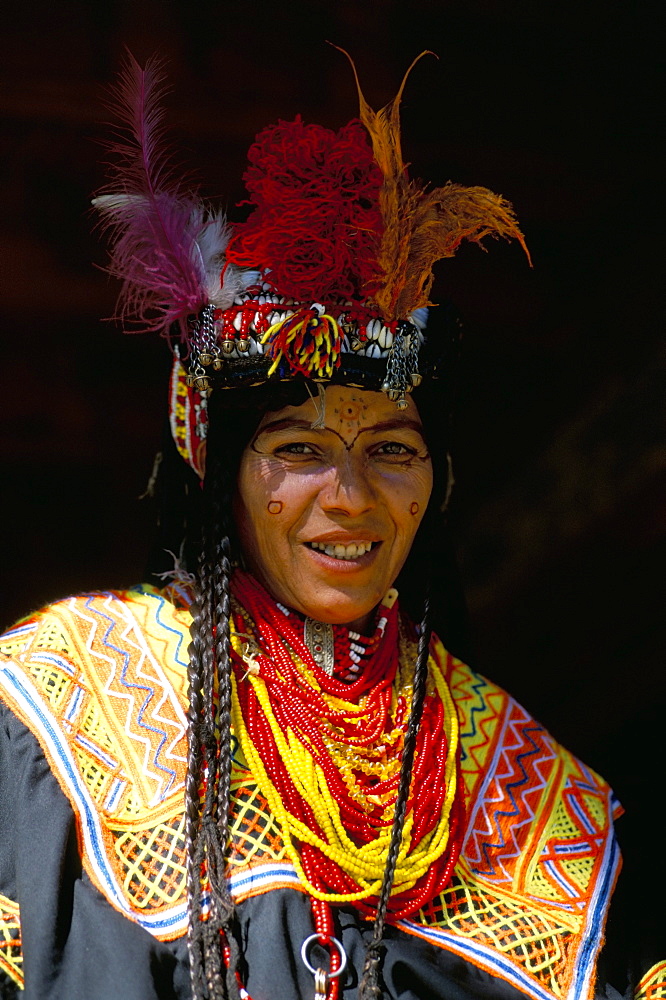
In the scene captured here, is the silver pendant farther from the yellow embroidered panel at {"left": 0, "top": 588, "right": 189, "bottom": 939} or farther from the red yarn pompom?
the red yarn pompom

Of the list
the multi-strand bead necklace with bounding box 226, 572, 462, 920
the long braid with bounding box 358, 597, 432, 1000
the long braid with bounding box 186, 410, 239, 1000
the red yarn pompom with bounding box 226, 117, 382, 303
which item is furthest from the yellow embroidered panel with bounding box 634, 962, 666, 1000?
the red yarn pompom with bounding box 226, 117, 382, 303

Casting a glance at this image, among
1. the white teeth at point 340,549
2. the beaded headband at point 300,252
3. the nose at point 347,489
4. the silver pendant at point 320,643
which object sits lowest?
the silver pendant at point 320,643

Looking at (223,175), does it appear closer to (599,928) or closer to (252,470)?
(252,470)

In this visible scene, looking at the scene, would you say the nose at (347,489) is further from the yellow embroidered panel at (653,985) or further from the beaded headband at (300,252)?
the yellow embroidered panel at (653,985)

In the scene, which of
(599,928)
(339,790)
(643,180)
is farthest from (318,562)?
(643,180)

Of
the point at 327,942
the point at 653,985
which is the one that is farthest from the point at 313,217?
the point at 653,985

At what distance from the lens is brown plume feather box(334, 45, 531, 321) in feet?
7.45

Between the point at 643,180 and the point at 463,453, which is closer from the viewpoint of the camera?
the point at 643,180

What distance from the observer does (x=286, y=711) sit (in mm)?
2334

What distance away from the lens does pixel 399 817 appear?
2295 mm

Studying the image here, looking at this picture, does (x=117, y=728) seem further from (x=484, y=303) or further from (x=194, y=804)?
(x=484, y=303)

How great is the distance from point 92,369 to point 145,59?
99cm

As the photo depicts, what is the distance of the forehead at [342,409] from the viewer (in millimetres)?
2316

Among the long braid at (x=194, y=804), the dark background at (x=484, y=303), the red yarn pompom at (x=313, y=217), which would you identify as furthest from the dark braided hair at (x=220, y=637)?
the dark background at (x=484, y=303)
